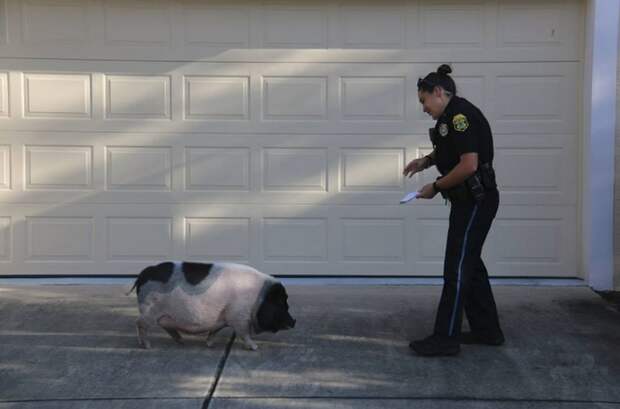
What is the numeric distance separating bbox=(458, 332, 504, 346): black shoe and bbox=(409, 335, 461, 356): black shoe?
226mm

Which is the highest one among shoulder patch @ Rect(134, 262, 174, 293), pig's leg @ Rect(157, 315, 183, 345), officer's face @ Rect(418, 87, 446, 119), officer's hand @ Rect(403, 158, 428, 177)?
officer's face @ Rect(418, 87, 446, 119)

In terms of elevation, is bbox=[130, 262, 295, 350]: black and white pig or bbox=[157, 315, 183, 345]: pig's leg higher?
bbox=[130, 262, 295, 350]: black and white pig

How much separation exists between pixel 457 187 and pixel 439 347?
Answer: 1.00 metres

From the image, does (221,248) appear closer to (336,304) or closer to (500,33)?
(336,304)

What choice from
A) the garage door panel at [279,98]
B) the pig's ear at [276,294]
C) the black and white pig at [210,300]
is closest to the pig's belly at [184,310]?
the black and white pig at [210,300]

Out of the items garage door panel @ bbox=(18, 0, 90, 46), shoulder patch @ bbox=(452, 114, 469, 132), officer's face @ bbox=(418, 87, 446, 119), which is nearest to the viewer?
shoulder patch @ bbox=(452, 114, 469, 132)

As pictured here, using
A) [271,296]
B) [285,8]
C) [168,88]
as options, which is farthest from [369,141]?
[271,296]

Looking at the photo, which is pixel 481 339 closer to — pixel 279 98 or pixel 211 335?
pixel 211 335

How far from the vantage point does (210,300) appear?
488 cm

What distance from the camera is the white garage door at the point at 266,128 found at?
262 inches

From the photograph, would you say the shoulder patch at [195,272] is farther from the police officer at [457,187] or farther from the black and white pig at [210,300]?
the police officer at [457,187]

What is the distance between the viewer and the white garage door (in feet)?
21.9

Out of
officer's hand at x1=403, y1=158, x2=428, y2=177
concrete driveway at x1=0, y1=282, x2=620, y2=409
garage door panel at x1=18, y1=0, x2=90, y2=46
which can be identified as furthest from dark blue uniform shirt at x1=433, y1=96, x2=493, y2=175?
garage door panel at x1=18, y1=0, x2=90, y2=46

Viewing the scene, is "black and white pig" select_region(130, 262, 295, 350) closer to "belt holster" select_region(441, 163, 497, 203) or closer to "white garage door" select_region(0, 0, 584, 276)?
"belt holster" select_region(441, 163, 497, 203)
